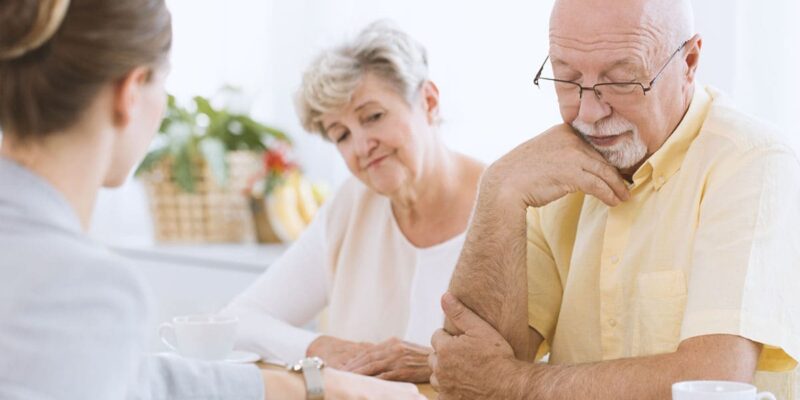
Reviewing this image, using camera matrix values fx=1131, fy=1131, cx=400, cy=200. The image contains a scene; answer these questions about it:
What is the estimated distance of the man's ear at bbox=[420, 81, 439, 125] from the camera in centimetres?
239

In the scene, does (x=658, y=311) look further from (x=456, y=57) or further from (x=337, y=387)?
(x=456, y=57)

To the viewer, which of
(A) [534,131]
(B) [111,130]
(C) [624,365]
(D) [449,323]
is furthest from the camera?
(A) [534,131]

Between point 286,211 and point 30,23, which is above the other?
A: point 30,23

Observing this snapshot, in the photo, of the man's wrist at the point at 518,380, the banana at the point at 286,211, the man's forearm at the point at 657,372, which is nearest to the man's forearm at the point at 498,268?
the man's wrist at the point at 518,380

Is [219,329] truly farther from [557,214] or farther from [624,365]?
[624,365]

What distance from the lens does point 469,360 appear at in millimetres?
1673

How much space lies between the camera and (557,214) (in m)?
1.87

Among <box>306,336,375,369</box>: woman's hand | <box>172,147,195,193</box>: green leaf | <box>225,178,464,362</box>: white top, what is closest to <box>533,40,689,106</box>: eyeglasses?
<box>306,336,375,369</box>: woman's hand

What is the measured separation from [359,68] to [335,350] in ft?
1.92

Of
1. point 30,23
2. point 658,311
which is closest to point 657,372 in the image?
point 658,311

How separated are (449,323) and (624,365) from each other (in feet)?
1.22

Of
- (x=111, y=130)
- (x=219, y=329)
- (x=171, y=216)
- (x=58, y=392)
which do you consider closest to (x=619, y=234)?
(x=219, y=329)

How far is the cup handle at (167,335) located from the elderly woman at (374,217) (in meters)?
0.25

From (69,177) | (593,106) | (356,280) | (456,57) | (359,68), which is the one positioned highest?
(456,57)
